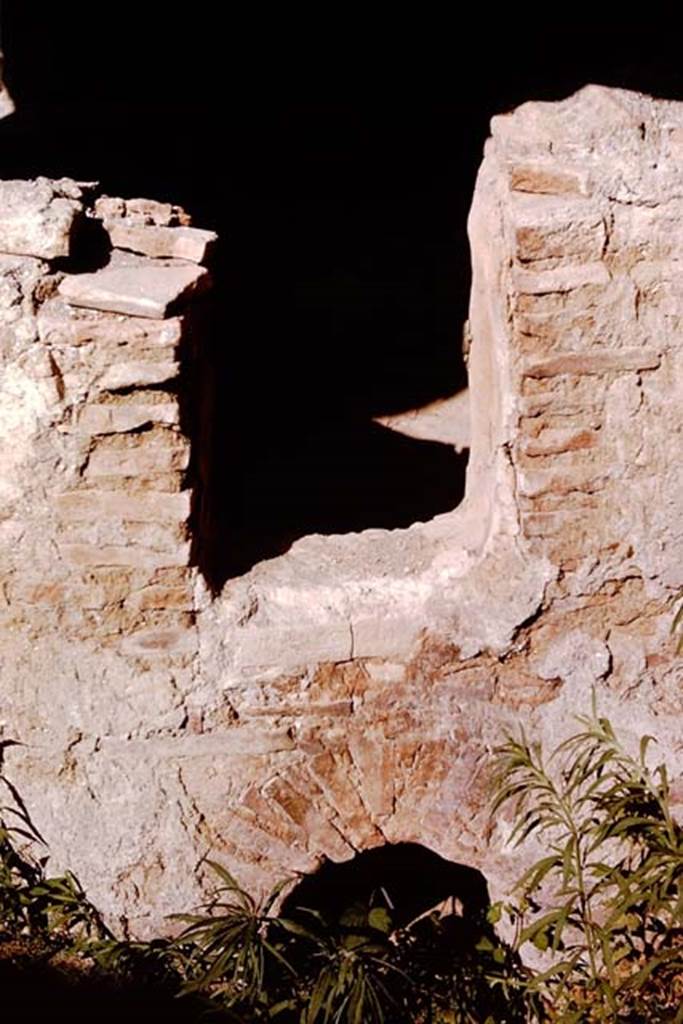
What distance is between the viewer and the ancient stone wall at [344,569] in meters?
2.69

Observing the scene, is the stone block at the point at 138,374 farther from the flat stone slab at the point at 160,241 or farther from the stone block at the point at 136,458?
the flat stone slab at the point at 160,241

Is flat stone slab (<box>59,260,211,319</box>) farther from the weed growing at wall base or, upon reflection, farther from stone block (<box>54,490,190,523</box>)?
the weed growing at wall base

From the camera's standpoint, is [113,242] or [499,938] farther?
[499,938]

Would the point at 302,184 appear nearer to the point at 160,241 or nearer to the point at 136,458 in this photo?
the point at 160,241

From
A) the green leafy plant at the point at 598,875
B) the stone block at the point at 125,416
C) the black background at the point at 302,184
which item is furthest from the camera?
the black background at the point at 302,184

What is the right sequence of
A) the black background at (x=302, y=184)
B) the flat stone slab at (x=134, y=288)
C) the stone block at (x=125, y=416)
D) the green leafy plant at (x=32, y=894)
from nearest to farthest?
the flat stone slab at (x=134, y=288)
the stone block at (x=125, y=416)
the green leafy plant at (x=32, y=894)
the black background at (x=302, y=184)

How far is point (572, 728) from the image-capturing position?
10.2 feet

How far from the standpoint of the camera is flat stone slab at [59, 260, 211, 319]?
261 cm

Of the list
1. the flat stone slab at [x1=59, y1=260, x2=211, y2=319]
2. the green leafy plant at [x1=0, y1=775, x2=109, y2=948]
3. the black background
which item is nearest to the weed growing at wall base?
the green leafy plant at [x1=0, y1=775, x2=109, y2=948]

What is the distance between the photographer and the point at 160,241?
9.02 ft

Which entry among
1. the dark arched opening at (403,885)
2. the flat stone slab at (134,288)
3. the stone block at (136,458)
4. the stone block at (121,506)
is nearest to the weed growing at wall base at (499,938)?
the dark arched opening at (403,885)

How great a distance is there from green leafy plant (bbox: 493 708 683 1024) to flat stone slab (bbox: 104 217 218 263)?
133cm

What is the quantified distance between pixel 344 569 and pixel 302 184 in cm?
318

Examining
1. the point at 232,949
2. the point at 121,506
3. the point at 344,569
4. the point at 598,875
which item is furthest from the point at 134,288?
the point at 598,875
